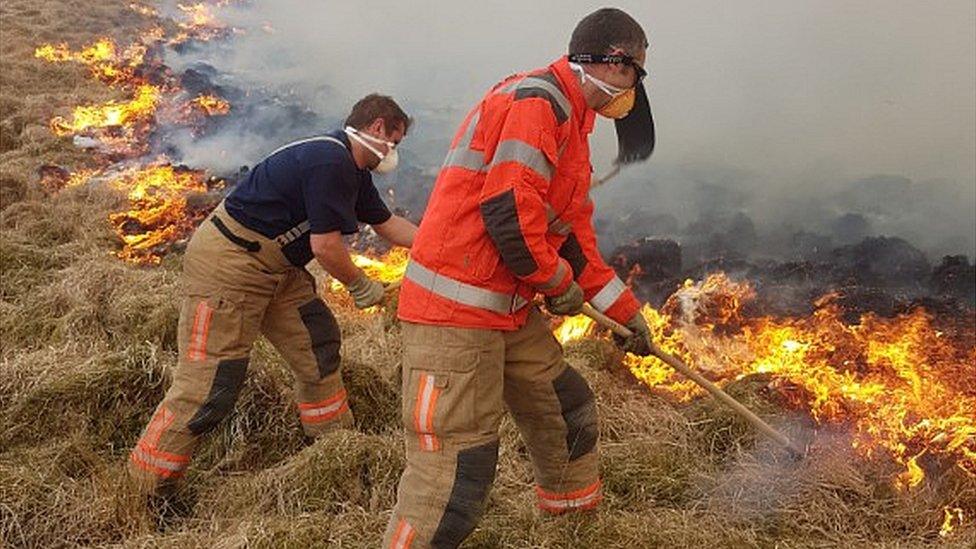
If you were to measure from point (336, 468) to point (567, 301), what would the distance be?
147 centimetres

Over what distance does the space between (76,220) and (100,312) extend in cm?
230

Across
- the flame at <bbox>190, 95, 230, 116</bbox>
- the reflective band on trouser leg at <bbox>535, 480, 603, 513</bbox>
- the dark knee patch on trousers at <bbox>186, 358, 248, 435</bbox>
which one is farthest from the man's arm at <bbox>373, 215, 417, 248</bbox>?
the flame at <bbox>190, 95, 230, 116</bbox>

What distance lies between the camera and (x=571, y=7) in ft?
32.8

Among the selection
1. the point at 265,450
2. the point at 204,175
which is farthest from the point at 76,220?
the point at 265,450

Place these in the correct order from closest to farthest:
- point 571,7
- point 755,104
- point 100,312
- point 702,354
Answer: point 702,354, point 100,312, point 755,104, point 571,7

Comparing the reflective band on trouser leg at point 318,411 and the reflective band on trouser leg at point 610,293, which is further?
the reflective band on trouser leg at point 318,411

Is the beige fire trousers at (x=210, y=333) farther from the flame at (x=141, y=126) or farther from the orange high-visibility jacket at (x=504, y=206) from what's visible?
the flame at (x=141, y=126)

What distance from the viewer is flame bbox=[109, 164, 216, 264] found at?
7.07 metres

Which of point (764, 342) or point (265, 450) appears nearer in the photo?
point (265, 450)

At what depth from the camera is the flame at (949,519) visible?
3459 millimetres

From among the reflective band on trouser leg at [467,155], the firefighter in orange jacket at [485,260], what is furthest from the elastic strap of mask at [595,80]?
the reflective band on trouser leg at [467,155]

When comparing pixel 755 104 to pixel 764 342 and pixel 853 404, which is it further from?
pixel 853 404

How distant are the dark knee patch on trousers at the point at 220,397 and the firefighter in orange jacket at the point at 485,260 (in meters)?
1.28

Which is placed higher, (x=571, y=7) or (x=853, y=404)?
(x=571, y=7)
